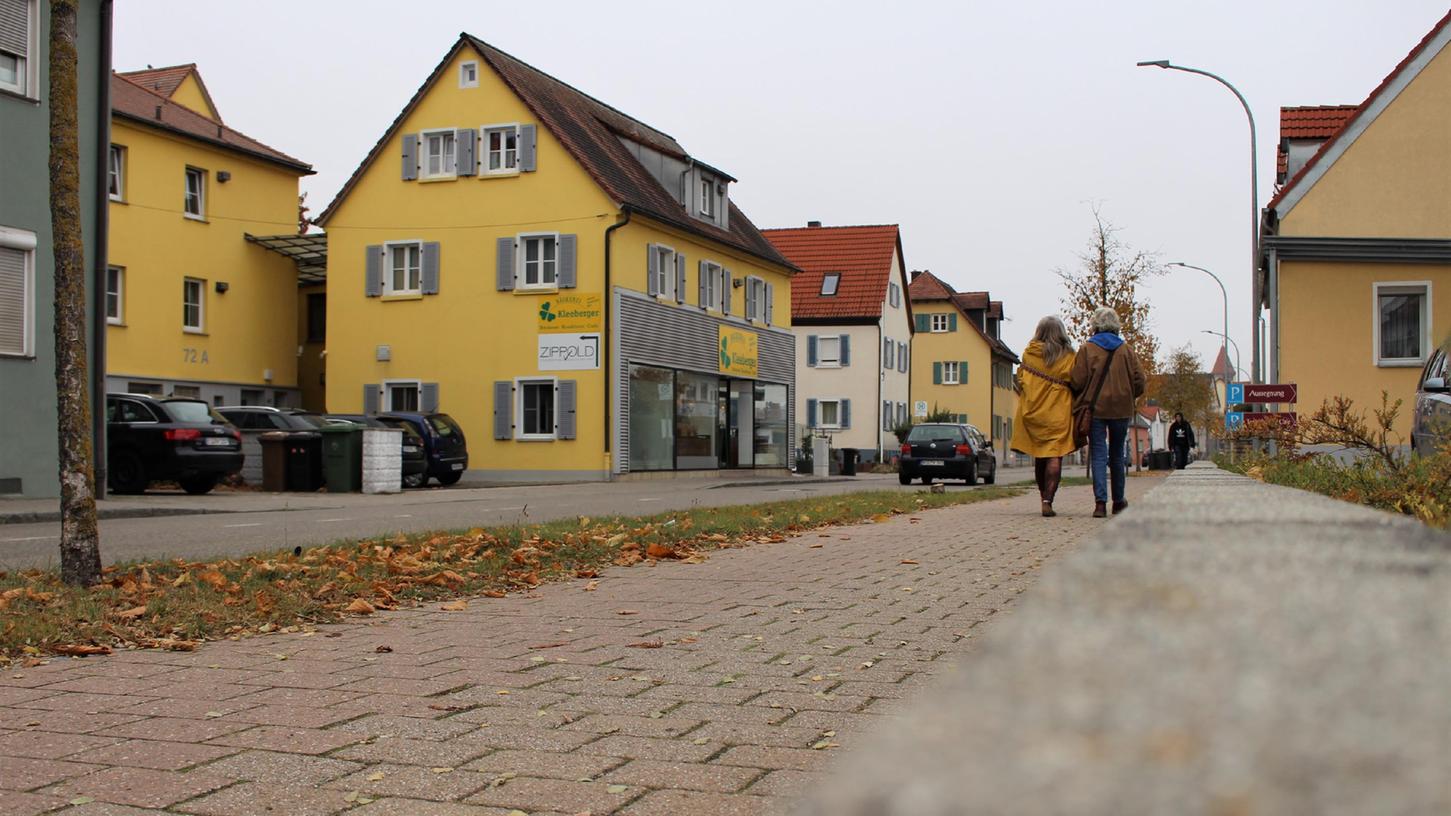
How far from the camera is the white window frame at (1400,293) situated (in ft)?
78.5

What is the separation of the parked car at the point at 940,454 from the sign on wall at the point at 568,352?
795 cm

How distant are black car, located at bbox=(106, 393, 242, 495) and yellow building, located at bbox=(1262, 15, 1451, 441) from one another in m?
18.0

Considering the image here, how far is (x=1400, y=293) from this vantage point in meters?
24.1

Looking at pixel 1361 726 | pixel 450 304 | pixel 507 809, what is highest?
pixel 450 304

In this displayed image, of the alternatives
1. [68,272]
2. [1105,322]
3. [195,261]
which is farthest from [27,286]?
[195,261]

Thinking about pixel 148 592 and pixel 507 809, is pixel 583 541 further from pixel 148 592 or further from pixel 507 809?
pixel 507 809

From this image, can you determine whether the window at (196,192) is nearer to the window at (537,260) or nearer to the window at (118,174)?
the window at (118,174)

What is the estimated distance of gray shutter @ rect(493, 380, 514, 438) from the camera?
116ft

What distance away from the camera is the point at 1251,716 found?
0.69m

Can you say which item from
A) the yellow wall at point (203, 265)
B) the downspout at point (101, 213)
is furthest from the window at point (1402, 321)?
the yellow wall at point (203, 265)

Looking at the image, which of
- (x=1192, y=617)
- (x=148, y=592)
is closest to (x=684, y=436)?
(x=148, y=592)

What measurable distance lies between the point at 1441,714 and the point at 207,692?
5.05 meters

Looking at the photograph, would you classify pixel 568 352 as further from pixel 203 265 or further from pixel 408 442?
pixel 203 265

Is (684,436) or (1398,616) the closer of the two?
(1398,616)
